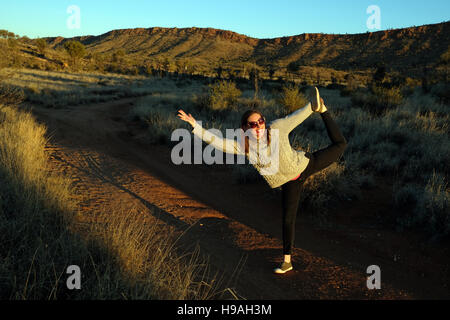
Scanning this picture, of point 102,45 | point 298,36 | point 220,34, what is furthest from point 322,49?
point 102,45

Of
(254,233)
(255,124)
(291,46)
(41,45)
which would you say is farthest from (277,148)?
(291,46)

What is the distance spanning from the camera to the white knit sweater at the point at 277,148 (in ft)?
9.14

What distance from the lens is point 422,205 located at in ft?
14.2

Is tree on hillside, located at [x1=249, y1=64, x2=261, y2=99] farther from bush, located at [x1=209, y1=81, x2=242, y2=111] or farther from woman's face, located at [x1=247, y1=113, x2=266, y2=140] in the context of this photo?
woman's face, located at [x1=247, y1=113, x2=266, y2=140]

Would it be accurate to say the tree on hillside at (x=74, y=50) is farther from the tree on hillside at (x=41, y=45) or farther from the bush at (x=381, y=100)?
the bush at (x=381, y=100)

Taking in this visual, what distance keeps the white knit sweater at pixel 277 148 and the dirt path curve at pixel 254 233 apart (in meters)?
1.27

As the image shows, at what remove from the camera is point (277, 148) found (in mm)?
2773

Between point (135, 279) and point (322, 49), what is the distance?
7754 cm

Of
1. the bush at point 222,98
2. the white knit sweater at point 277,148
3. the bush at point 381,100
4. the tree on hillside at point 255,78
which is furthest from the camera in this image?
the bush at point 222,98

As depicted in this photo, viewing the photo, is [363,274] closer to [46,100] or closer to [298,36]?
[46,100]

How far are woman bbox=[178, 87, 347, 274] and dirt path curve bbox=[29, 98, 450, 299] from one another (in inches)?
31.5

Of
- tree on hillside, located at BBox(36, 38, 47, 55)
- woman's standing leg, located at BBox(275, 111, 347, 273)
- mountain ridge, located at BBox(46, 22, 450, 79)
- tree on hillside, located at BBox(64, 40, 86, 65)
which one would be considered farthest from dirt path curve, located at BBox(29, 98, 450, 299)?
tree on hillside, located at BBox(36, 38, 47, 55)

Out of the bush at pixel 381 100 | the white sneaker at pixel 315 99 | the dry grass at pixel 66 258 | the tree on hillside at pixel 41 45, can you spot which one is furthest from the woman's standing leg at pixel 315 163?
the tree on hillside at pixel 41 45

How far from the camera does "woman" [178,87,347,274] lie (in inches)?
107
